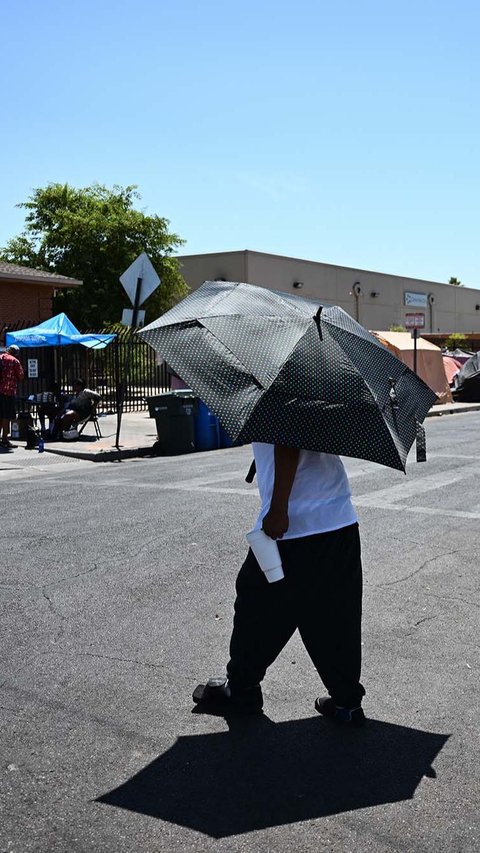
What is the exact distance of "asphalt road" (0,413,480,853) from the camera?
316cm

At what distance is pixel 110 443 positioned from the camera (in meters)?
16.8

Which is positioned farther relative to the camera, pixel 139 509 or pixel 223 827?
pixel 139 509

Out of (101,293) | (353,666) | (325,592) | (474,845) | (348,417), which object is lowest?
(474,845)

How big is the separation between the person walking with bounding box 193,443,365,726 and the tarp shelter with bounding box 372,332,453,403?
2419 centimetres

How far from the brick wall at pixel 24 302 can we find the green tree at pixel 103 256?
11220mm

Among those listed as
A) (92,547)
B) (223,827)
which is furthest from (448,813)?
(92,547)

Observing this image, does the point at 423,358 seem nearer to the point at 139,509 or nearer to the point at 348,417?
the point at 139,509

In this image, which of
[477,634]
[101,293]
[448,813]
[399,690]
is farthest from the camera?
[101,293]

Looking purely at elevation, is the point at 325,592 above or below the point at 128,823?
above

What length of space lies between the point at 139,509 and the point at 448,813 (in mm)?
6346

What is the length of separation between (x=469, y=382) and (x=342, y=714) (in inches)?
1125

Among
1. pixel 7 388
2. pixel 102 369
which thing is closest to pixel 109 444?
pixel 7 388

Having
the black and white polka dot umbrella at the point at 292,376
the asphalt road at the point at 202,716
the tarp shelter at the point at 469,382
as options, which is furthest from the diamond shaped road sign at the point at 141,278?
the tarp shelter at the point at 469,382

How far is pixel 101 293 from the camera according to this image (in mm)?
44656
